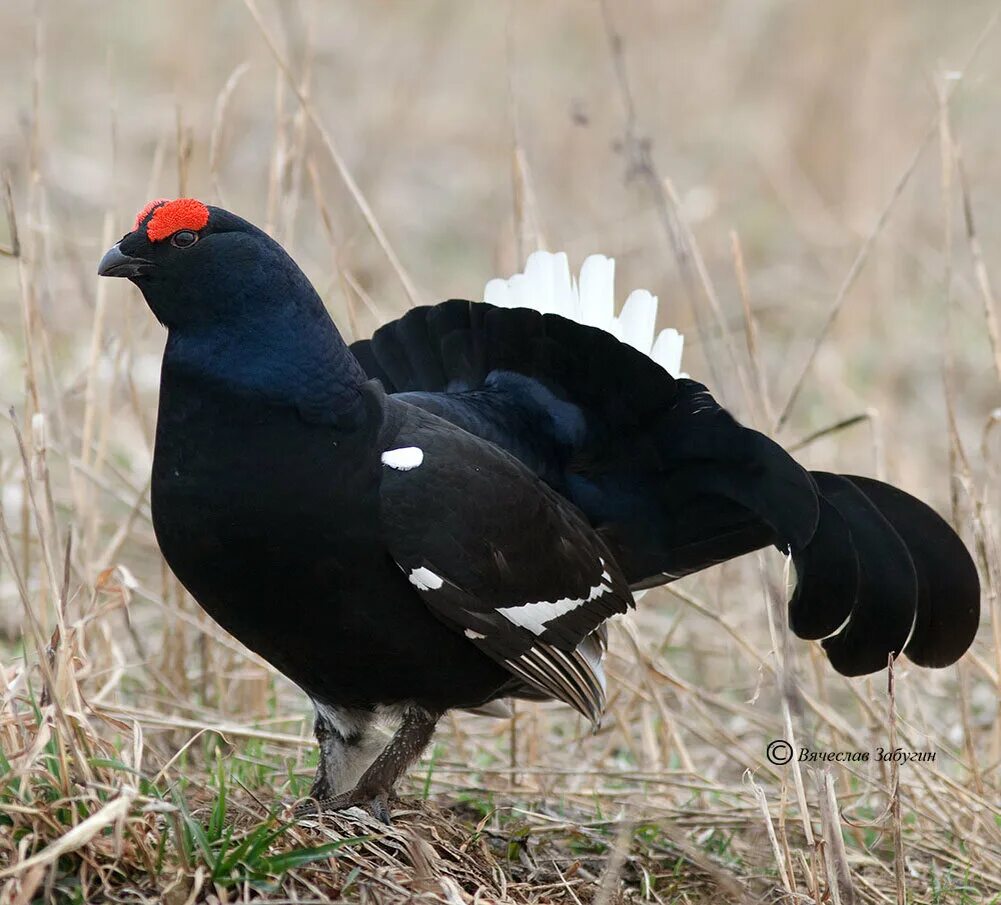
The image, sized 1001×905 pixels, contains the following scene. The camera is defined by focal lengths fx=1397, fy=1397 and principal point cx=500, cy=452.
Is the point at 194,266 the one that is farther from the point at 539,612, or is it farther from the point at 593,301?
the point at 593,301

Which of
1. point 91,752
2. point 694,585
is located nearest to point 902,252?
point 694,585

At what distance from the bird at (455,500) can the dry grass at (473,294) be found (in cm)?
20

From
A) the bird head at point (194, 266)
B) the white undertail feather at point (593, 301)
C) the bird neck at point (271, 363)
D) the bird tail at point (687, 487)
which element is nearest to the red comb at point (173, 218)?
the bird head at point (194, 266)

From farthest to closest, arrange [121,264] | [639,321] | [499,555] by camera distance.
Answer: [639,321]
[499,555]
[121,264]

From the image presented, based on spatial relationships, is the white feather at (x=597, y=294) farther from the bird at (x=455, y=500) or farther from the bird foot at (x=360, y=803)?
the bird foot at (x=360, y=803)

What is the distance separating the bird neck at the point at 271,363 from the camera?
2.91 m

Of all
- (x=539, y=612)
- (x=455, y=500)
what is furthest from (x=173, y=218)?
(x=539, y=612)

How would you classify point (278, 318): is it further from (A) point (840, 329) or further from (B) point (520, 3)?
(B) point (520, 3)

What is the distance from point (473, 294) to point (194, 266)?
5089 millimetres

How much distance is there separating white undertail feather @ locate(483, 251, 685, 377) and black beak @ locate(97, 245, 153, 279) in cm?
111

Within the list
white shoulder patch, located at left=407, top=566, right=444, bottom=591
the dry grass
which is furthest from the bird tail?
white shoulder patch, located at left=407, top=566, right=444, bottom=591

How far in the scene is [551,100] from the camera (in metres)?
9.68

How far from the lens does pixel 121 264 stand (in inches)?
116

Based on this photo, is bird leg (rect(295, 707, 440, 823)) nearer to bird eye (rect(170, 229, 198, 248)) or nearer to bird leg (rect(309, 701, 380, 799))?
bird leg (rect(309, 701, 380, 799))
